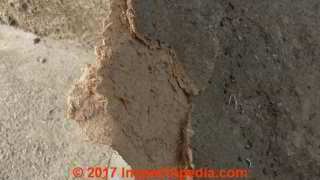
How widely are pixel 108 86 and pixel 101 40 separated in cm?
11

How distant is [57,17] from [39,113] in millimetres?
336

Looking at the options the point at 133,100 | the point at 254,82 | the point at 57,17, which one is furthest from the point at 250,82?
the point at 57,17

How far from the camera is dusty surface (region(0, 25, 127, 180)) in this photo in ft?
5.72

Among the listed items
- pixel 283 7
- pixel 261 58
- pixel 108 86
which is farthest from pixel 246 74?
pixel 108 86

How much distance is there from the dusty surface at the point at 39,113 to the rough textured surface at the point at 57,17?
5cm

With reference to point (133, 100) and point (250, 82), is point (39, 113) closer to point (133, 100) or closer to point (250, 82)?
point (133, 100)

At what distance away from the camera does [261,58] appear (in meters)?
1.37

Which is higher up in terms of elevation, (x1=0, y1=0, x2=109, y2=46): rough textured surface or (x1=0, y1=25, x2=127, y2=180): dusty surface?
(x1=0, y1=0, x2=109, y2=46): rough textured surface

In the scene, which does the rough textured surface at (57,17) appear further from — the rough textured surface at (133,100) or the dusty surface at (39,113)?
the rough textured surface at (133,100)

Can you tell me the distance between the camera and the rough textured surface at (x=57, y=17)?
67.4 inches

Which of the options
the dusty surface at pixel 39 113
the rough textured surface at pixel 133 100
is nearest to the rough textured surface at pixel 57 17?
the dusty surface at pixel 39 113

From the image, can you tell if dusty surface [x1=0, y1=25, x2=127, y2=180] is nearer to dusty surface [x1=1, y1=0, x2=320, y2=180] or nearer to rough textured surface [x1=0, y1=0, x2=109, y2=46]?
rough textured surface [x1=0, y1=0, x2=109, y2=46]

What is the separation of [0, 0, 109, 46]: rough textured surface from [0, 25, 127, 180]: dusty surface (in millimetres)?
47

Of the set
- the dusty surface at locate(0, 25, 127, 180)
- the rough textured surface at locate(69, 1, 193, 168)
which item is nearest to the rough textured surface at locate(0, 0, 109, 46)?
the dusty surface at locate(0, 25, 127, 180)
